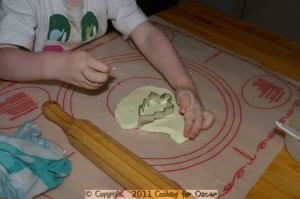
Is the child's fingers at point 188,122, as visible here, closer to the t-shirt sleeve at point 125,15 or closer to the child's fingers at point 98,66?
the child's fingers at point 98,66

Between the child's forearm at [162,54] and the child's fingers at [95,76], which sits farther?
the child's forearm at [162,54]

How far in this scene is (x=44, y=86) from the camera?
62 centimetres

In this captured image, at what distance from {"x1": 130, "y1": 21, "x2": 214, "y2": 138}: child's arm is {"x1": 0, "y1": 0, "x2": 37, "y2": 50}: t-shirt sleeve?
21cm

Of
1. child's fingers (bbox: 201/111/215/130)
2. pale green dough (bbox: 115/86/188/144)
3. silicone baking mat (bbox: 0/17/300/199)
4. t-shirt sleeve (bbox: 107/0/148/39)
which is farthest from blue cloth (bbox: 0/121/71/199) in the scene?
t-shirt sleeve (bbox: 107/0/148/39)

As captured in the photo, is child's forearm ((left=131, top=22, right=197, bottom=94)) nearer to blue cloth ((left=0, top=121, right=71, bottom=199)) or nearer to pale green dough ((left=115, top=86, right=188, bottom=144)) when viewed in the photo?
pale green dough ((left=115, top=86, right=188, bottom=144))

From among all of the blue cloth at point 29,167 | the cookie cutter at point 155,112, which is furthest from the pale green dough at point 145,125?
the blue cloth at point 29,167

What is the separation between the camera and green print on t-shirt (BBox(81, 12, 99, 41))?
0.72m

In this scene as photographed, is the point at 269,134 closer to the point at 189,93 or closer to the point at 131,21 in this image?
the point at 189,93

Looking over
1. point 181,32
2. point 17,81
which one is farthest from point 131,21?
point 17,81

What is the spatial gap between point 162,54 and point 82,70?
0.66 ft

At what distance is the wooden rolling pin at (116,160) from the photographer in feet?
1.32

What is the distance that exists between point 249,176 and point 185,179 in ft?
0.31

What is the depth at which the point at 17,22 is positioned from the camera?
1.97ft

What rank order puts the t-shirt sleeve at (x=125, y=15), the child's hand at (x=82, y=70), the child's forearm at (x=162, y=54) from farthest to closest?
the t-shirt sleeve at (x=125, y=15) → the child's forearm at (x=162, y=54) → the child's hand at (x=82, y=70)
